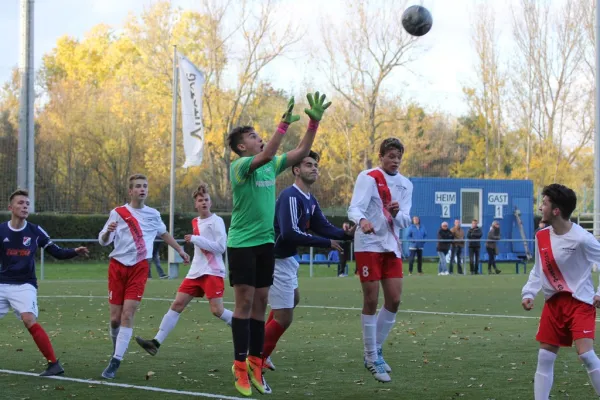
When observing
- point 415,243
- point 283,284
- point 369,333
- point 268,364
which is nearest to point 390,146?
point 283,284

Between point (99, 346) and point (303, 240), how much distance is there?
12.6ft

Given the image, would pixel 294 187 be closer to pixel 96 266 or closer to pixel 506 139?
pixel 96 266

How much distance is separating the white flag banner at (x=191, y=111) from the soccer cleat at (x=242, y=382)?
20770 mm

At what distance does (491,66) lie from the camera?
51562 mm

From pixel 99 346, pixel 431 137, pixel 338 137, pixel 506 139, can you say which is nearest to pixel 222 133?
pixel 338 137

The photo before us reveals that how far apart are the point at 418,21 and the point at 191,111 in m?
14.6

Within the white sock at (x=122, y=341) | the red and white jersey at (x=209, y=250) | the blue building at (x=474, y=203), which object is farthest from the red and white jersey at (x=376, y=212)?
the blue building at (x=474, y=203)

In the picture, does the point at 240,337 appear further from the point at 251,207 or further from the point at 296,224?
the point at 296,224

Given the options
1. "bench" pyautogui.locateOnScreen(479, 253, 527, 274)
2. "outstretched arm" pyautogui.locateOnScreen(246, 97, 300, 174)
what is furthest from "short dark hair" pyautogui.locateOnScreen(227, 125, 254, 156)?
"bench" pyautogui.locateOnScreen(479, 253, 527, 274)

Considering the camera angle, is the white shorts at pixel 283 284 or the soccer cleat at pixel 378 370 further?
the white shorts at pixel 283 284

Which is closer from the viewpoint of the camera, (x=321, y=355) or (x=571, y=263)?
(x=571, y=263)

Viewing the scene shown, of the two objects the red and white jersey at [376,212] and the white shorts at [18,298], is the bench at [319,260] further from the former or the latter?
the white shorts at [18,298]

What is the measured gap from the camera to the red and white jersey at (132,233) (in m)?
9.39

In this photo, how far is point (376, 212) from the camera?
29.2ft
